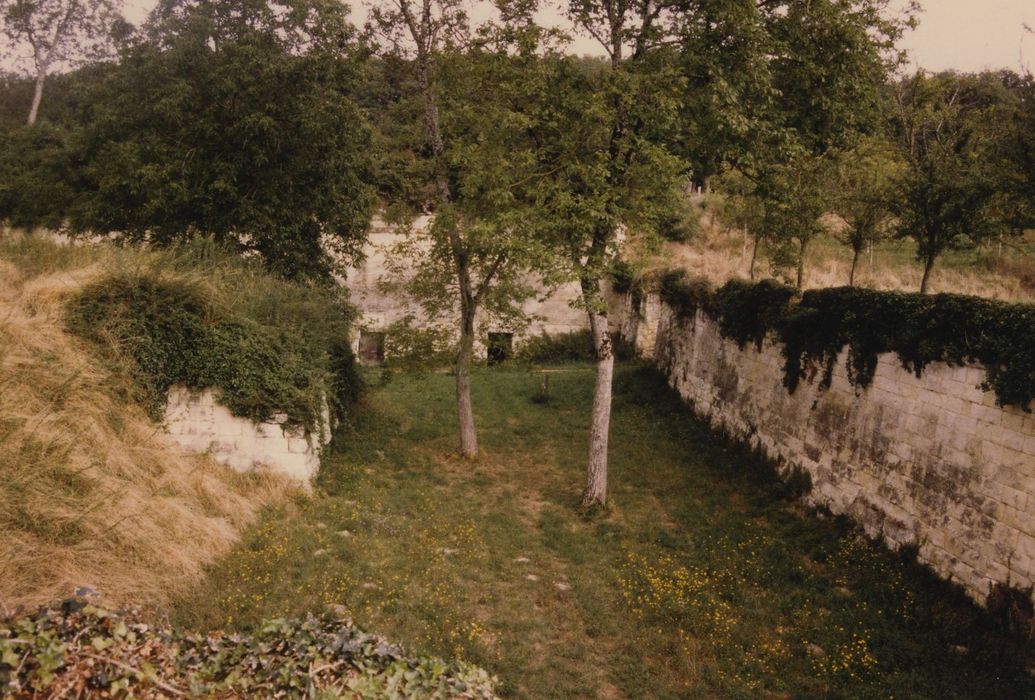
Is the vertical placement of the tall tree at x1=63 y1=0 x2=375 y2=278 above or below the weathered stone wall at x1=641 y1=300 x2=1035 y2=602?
above

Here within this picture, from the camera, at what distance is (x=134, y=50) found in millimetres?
14648

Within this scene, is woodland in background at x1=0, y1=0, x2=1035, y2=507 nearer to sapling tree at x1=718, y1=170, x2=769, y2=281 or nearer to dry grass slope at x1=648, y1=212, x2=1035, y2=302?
sapling tree at x1=718, y1=170, x2=769, y2=281

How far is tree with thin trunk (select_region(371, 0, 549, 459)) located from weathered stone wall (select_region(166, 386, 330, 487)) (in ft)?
12.1

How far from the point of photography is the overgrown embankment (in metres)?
5.84

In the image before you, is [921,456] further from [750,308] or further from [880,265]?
[880,265]

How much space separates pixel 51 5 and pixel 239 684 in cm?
3185

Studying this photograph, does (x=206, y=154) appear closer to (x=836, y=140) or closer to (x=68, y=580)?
(x=68, y=580)

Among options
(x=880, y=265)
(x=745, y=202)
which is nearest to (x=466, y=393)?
(x=745, y=202)

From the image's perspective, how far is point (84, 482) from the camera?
6.73 metres

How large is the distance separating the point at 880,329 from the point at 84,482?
981 centimetres

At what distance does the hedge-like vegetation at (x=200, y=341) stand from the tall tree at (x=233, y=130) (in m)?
4.76

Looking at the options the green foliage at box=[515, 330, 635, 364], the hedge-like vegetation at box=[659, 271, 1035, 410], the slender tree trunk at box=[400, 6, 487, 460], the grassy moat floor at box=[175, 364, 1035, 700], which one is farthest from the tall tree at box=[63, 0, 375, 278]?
the hedge-like vegetation at box=[659, 271, 1035, 410]

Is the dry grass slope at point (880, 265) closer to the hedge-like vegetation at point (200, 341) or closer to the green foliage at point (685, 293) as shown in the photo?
the green foliage at point (685, 293)

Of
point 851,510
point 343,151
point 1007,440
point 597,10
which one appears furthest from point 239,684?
point 343,151
